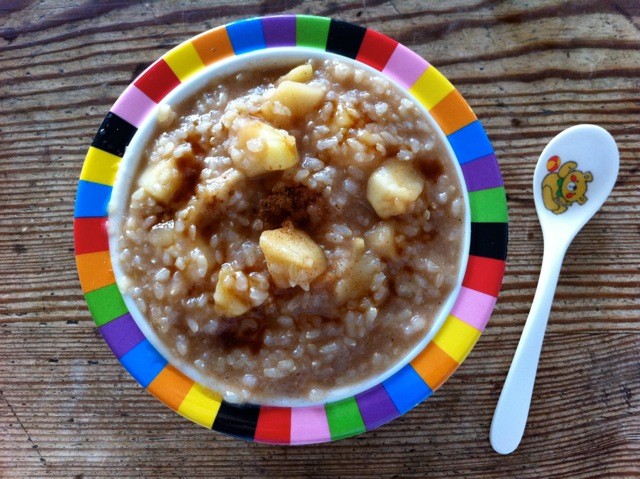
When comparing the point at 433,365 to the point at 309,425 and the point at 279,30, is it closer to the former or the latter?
the point at 309,425

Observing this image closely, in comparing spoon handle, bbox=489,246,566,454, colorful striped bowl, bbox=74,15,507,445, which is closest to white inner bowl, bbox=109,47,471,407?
colorful striped bowl, bbox=74,15,507,445

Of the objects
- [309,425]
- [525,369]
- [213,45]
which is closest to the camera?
[309,425]

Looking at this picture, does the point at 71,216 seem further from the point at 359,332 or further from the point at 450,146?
the point at 450,146

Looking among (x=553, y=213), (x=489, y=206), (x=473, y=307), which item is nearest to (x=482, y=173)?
(x=489, y=206)

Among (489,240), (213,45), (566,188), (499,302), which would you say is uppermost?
(213,45)

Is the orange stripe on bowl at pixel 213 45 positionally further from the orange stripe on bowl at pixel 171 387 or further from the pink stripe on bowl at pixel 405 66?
the orange stripe on bowl at pixel 171 387

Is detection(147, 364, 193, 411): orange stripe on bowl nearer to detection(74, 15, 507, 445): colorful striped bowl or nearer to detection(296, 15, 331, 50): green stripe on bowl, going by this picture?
detection(74, 15, 507, 445): colorful striped bowl
